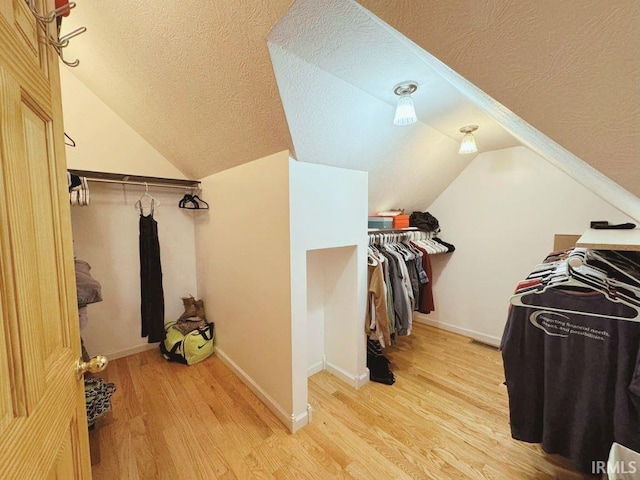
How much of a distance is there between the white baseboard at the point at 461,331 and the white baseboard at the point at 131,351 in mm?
3357

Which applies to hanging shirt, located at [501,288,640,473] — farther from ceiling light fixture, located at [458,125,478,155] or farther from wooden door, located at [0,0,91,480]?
wooden door, located at [0,0,91,480]

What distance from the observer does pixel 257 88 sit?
50.4 inches

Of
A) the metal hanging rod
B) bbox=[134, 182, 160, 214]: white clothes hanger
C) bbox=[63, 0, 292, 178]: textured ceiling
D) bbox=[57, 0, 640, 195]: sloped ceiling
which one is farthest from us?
bbox=[134, 182, 160, 214]: white clothes hanger

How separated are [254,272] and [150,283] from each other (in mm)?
1358

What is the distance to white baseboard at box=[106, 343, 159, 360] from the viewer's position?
8.49 feet

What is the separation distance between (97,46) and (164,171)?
1262mm

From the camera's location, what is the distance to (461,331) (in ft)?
10.4

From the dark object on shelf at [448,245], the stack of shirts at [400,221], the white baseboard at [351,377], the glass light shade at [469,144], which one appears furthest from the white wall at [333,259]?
the dark object on shelf at [448,245]

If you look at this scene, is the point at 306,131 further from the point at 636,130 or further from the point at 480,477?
the point at 480,477

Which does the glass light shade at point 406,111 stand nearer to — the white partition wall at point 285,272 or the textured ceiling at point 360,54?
the textured ceiling at point 360,54

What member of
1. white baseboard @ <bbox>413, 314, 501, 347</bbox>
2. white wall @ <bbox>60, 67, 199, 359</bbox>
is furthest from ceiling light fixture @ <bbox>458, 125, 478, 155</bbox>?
white wall @ <bbox>60, 67, 199, 359</bbox>

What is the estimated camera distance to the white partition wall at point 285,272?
1.70m

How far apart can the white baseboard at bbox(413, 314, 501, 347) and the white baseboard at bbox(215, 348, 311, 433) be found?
2291 mm

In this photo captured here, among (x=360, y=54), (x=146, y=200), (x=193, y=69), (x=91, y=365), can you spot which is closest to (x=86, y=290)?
(x=91, y=365)
